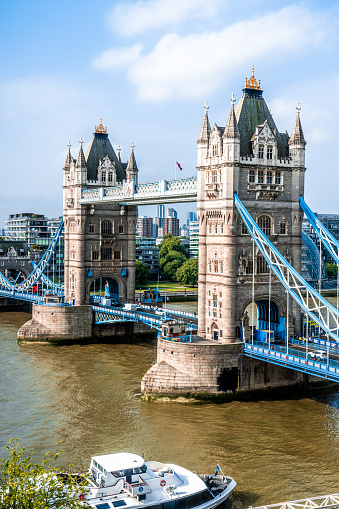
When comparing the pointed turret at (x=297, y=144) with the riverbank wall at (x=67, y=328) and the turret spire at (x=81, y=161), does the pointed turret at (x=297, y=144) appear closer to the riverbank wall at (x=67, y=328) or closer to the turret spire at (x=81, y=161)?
the turret spire at (x=81, y=161)

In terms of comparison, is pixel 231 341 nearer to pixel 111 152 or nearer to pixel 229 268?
pixel 229 268

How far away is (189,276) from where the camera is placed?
14750 centimetres

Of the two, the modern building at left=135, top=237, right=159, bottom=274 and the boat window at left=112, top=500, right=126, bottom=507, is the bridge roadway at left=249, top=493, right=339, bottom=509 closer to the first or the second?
the boat window at left=112, top=500, right=126, bottom=507

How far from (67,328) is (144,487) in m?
50.6

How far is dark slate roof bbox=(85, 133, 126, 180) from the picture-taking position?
288ft

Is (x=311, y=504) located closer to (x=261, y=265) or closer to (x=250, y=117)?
(x=261, y=265)

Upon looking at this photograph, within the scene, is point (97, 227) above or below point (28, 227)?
below

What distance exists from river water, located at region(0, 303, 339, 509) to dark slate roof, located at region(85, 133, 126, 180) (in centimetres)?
3274

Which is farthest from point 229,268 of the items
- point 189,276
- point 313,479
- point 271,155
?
point 189,276

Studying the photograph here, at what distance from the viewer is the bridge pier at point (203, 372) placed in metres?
53.6

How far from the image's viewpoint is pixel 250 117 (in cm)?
6006

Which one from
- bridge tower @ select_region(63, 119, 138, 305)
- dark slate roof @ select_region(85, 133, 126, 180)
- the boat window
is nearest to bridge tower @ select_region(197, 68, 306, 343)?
the boat window

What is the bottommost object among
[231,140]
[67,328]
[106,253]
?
[67,328]

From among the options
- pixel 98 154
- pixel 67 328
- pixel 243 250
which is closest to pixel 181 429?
pixel 243 250
